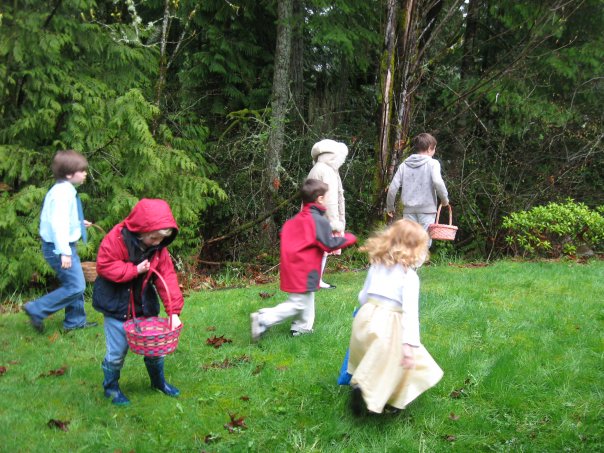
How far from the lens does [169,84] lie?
41.3ft

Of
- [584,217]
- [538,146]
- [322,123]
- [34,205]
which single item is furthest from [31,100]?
[538,146]

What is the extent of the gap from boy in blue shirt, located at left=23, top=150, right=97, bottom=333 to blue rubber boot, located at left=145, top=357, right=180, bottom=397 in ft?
5.55

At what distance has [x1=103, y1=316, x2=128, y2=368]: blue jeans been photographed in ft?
13.6

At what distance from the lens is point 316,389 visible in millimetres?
4285

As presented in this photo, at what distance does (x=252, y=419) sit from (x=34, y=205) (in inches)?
247

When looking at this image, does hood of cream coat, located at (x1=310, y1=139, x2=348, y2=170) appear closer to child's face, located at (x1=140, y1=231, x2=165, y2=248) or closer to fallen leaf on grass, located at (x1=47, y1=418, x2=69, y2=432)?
child's face, located at (x1=140, y1=231, x2=165, y2=248)

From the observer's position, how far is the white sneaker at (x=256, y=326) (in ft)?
17.1

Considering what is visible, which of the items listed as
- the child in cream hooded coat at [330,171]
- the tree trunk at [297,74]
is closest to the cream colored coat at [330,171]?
the child in cream hooded coat at [330,171]

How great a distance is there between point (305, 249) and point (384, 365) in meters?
1.68

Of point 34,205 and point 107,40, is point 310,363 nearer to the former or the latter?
point 34,205

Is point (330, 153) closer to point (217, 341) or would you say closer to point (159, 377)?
point (217, 341)

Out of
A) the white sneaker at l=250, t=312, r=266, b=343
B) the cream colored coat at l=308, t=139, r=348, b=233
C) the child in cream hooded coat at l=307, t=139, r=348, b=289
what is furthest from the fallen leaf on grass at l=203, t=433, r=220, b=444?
the cream colored coat at l=308, t=139, r=348, b=233

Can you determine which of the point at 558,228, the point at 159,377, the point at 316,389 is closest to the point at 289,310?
the point at 316,389

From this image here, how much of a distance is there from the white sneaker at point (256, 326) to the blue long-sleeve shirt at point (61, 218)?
6.24 feet
